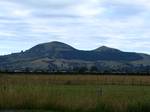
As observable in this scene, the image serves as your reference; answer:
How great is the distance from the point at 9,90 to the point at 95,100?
4773 mm

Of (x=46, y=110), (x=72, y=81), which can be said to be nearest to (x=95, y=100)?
(x=46, y=110)

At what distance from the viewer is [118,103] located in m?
22.2

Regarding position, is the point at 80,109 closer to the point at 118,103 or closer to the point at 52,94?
the point at 118,103

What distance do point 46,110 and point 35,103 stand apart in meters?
1.40

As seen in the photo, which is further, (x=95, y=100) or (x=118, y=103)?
(x=95, y=100)

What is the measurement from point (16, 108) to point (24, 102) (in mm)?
616

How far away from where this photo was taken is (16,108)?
23016 mm

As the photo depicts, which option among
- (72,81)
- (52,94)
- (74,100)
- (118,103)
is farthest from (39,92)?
(72,81)

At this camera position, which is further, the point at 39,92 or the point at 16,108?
the point at 39,92

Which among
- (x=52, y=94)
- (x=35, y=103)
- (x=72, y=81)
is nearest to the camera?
(x=35, y=103)

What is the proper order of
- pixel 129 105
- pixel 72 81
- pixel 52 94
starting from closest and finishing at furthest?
pixel 129 105
pixel 52 94
pixel 72 81

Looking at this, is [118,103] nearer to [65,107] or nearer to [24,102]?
[65,107]

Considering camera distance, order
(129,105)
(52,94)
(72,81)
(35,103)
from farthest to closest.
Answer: (72,81)
(52,94)
(35,103)
(129,105)

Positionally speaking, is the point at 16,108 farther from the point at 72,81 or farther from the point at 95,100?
the point at 72,81
